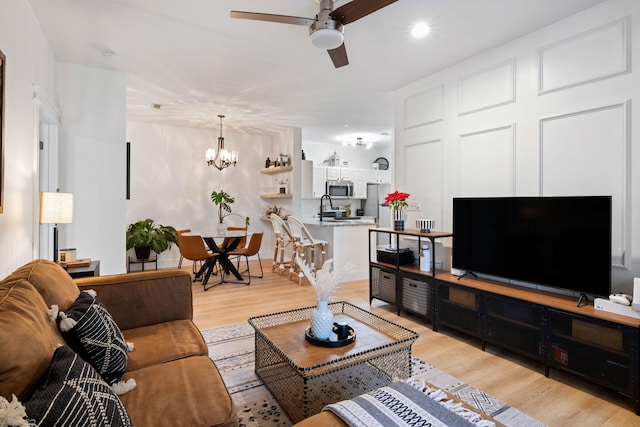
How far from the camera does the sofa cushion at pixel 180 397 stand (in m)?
1.25

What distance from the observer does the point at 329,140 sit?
784 cm

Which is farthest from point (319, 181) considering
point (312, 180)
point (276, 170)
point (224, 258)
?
point (224, 258)

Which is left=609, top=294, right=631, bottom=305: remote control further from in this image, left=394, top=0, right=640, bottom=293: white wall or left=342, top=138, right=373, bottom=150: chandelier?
left=342, top=138, right=373, bottom=150: chandelier

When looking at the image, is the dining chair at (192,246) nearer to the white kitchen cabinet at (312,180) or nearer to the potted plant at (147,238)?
the potted plant at (147,238)

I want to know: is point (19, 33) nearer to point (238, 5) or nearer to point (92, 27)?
point (92, 27)

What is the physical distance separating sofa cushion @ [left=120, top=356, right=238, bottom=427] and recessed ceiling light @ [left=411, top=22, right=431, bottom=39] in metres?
2.89

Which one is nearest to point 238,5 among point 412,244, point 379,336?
point 379,336

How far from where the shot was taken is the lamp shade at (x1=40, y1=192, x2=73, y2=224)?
2.53 meters

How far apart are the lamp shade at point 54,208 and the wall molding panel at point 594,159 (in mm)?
3803

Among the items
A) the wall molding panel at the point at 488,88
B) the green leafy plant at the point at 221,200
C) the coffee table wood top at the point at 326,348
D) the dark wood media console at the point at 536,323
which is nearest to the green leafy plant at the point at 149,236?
the green leafy plant at the point at 221,200

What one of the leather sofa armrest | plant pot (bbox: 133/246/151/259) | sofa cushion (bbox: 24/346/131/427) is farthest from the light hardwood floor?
sofa cushion (bbox: 24/346/131/427)

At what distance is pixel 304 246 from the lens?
5.28m

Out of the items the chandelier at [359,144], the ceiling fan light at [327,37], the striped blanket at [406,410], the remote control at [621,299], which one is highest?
the chandelier at [359,144]

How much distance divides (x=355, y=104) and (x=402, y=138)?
3.80ft
